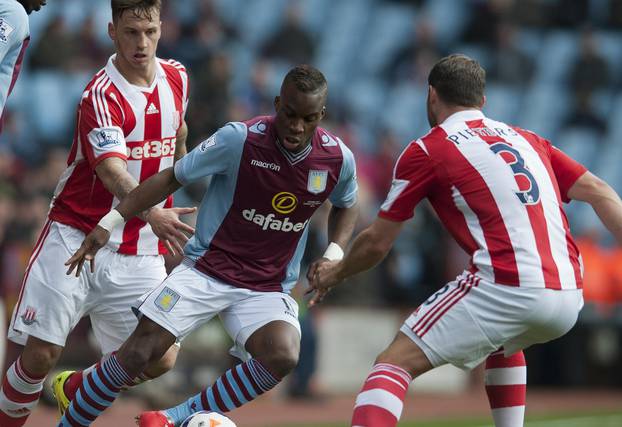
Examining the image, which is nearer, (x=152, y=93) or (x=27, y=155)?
(x=152, y=93)

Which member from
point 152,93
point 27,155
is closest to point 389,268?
point 27,155

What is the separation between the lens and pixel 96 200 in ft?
23.7

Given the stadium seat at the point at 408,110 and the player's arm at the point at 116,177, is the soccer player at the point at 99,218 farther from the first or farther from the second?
the stadium seat at the point at 408,110

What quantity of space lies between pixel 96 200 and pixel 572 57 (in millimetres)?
12772

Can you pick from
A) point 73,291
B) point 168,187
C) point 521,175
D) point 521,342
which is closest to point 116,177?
point 168,187

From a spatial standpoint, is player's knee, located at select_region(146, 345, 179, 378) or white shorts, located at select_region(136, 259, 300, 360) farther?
player's knee, located at select_region(146, 345, 179, 378)

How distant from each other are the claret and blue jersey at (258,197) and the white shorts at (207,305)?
6 centimetres

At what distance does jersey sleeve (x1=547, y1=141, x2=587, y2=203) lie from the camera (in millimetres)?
6559

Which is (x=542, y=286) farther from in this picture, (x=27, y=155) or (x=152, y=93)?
(x=27, y=155)

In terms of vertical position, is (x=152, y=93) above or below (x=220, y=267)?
above

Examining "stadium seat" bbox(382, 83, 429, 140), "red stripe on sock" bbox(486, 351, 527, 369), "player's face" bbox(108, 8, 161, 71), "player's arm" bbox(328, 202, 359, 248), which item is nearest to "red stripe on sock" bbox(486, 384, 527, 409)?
"red stripe on sock" bbox(486, 351, 527, 369)

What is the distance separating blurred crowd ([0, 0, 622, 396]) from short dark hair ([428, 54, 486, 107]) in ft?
20.4

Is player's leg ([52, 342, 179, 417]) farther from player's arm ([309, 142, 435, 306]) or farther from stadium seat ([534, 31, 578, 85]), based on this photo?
stadium seat ([534, 31, 578, 85])

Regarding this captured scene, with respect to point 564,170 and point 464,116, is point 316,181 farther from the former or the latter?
point 564,170
